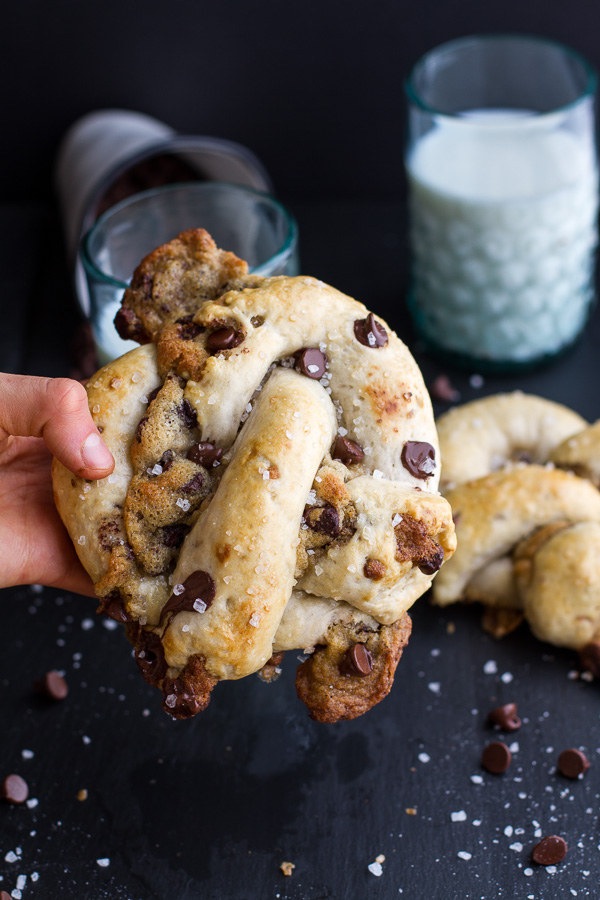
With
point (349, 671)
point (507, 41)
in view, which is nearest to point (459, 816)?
point (349, 671)

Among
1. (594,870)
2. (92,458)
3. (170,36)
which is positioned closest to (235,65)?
(170,36)

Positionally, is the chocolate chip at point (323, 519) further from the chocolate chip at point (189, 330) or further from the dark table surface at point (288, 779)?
the dark table surface at point (288, 779)

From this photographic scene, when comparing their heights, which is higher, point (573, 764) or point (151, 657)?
point (151, 657)

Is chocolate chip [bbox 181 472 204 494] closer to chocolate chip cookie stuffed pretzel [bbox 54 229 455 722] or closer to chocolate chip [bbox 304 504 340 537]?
chocolate chip cookie stuffed pretzel [bbox 54 229 455 722]

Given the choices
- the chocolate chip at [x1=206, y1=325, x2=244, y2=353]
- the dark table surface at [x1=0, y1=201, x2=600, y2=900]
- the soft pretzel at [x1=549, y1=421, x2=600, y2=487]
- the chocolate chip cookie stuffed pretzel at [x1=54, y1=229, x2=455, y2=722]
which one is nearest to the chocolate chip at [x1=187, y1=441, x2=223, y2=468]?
the chocolate chip cookie stuffed pretzel at [x1=54, y1=229, x2=455, y2=722]

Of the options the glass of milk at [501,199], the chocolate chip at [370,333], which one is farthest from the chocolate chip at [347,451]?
the glass of milk at [501,199]

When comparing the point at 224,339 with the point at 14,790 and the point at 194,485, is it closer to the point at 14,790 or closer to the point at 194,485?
the point at 194,485
